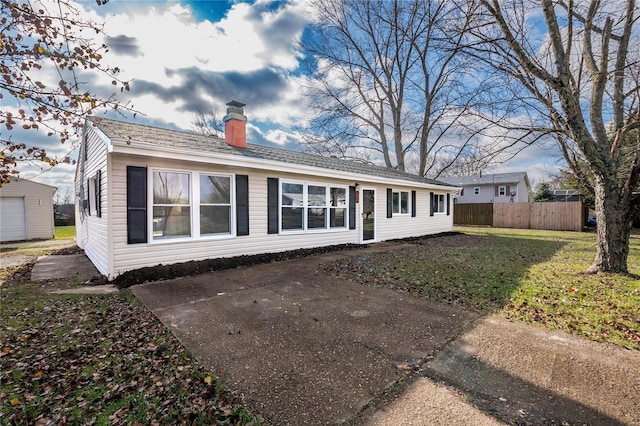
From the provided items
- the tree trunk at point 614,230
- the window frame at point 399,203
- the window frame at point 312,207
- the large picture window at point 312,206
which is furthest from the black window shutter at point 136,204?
the tree trunk at point 614,230

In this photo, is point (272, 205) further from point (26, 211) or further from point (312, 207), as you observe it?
point (26, 211)

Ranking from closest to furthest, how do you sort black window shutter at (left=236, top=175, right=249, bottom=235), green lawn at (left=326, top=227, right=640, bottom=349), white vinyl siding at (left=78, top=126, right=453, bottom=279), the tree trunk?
green lawn at (left=326, top=227, right=640, bottom=349), white vinyl siding at (left=78, top=126, right=453, bottom=279), the tree trunk, black window shutter at (left=236, top=175, right=249, bottom=235)

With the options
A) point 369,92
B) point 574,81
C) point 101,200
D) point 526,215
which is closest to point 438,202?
point 526,215

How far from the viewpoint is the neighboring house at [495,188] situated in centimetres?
3002

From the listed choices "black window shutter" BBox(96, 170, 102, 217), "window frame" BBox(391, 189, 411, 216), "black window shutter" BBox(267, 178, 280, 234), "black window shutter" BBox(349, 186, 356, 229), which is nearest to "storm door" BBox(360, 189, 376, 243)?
"black window shutter" BBox(349, 186, 356, 229)

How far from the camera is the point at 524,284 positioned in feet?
17.8

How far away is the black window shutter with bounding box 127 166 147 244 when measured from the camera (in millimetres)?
5754

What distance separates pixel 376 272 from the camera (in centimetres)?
641

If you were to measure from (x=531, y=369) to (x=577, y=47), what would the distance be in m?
7.74

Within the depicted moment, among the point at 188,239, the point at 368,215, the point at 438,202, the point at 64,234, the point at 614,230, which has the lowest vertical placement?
the point at 64,234

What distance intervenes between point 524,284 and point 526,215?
633 inches

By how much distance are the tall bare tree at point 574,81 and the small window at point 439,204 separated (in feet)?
27.9

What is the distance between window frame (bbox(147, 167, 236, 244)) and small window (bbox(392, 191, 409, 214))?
7112 millimetres

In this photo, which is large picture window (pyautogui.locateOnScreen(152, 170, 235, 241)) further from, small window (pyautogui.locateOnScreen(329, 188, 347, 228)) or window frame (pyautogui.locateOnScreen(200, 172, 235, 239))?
small window (pyautogui.locateOnScreen(329, 188, 347, 228))
